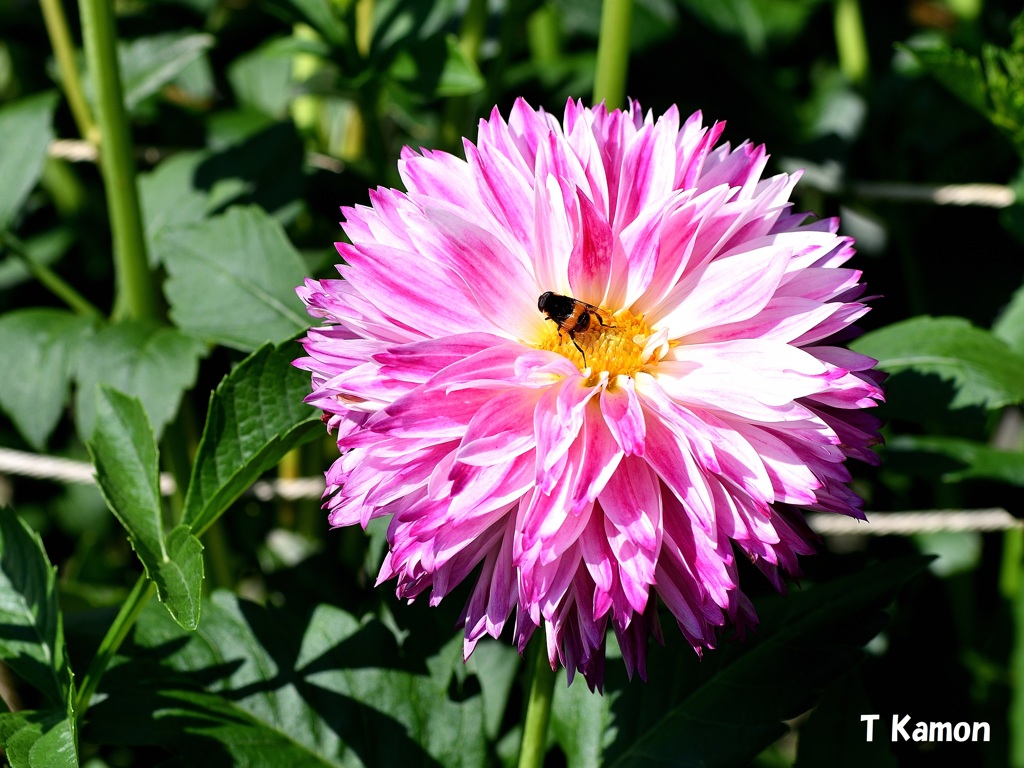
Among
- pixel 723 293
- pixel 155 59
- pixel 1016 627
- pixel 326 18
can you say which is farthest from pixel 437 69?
pixel 1016 627

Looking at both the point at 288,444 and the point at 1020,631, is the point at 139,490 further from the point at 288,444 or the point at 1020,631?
the point at 1020,631

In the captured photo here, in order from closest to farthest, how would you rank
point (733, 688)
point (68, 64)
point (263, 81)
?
point (733, 688) → point (68, 64) → point (263, 81)

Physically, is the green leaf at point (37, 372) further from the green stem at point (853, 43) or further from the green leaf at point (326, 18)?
the green stem at point (853, 43)

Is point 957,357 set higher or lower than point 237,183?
lower

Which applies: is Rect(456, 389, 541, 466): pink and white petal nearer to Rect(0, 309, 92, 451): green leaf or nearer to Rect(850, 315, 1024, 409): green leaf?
Rect(850, 315, 1024, 409): green leaf

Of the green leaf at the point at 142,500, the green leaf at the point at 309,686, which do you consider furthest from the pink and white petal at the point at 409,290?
the green leaf at the point at 309,686

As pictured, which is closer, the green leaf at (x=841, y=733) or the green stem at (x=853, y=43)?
the green leaf at (x=841, y=733)

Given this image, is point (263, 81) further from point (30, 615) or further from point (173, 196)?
point (30, 615)
